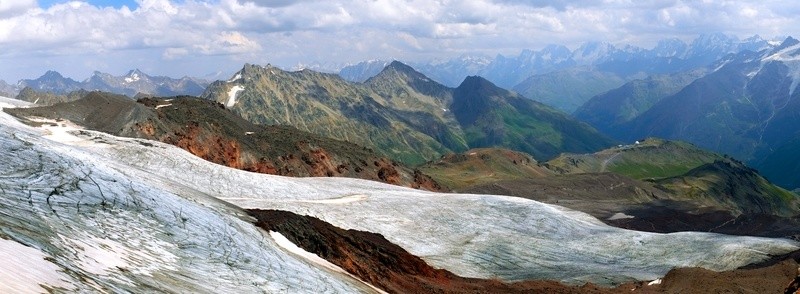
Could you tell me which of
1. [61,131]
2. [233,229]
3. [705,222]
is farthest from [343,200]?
[705,222]

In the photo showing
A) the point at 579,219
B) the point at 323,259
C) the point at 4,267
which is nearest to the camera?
the point at 4,267

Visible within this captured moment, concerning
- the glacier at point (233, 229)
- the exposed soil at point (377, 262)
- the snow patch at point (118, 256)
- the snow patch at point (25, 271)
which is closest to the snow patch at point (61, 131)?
the glacier at point (233, 229)

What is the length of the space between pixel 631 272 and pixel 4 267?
5197cm

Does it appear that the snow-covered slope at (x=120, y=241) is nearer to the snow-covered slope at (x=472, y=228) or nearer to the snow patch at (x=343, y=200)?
the snow-covered slope at (x=472, y=228)

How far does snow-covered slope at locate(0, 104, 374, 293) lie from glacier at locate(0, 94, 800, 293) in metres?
0.09

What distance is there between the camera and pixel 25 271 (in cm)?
1477

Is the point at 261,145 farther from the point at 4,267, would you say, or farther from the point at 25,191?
the point at 4,267

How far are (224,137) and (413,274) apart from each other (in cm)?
8910

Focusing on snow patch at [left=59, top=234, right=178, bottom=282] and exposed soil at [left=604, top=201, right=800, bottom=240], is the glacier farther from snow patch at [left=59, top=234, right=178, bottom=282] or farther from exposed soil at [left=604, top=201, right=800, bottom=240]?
exposed soil at [left=604, top=201, right=800, bottom=240]

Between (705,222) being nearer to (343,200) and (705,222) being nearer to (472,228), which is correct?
(472,228)

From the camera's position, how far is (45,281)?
48.2 ft

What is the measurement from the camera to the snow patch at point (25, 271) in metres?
13.5

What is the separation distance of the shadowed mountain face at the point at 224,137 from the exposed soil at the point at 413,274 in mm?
68466

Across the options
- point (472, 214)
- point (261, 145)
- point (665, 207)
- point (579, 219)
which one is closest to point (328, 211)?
point (472, 214)
